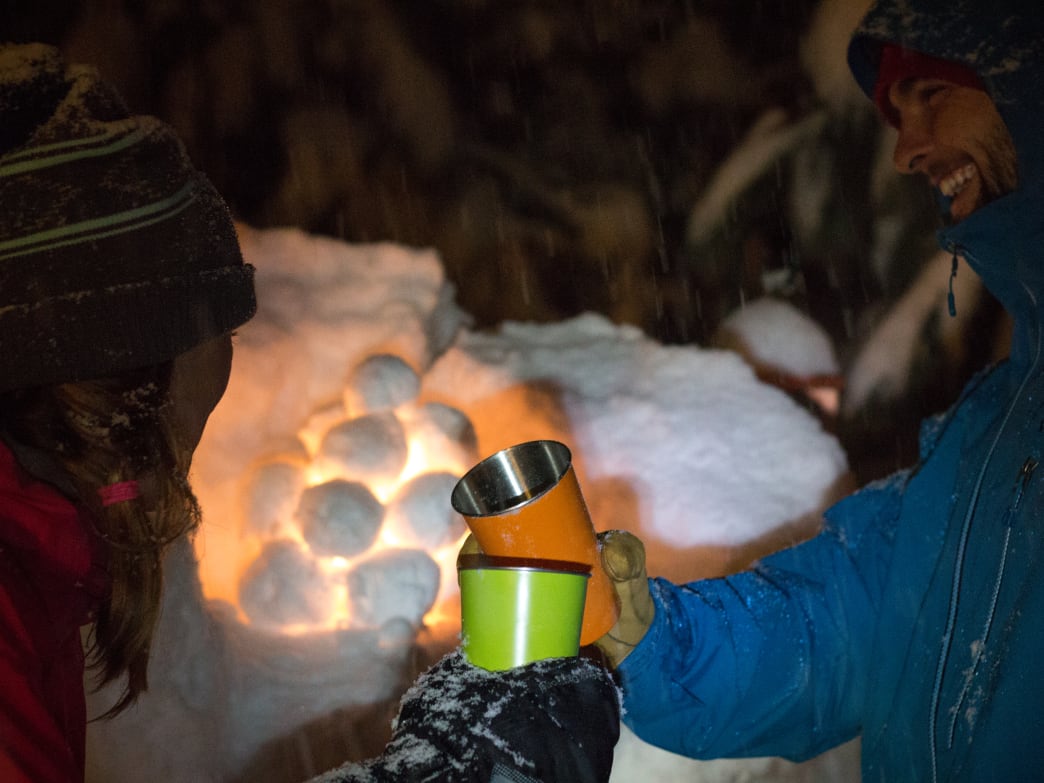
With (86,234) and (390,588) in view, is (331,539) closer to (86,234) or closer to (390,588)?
(390,588)

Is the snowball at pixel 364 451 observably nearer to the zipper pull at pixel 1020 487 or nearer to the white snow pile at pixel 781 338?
the white snow pile at pixel 781 338

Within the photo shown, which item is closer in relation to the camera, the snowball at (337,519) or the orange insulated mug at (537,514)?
the orange insulated mug at (537,514)

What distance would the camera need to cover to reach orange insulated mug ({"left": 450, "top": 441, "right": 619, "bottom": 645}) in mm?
1048

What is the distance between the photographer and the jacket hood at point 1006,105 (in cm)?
114

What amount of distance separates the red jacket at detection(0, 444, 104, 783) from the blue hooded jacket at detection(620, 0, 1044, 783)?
881 millimetres

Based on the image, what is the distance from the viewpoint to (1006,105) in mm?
1169

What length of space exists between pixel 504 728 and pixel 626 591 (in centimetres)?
39

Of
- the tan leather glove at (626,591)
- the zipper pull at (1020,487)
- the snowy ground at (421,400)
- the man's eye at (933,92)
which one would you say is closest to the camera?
the zipper pull at (1020,487)

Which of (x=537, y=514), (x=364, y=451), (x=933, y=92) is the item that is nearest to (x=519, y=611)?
(x=537, y=514)

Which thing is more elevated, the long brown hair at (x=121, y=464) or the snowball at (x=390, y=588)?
the long brown hair at (x=121, y=464)

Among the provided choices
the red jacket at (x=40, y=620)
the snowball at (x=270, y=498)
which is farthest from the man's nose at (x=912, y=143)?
the snowball at (x=270, y=498)

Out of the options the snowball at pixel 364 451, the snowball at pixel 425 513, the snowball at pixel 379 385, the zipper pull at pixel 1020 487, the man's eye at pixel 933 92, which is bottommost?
the snowball at pixel 425 513

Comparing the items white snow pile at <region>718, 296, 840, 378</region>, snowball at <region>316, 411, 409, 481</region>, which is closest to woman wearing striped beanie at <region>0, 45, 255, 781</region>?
snowball at <region>316, 411, 409, 481</region>

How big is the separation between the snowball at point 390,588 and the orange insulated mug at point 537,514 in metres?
1.00
